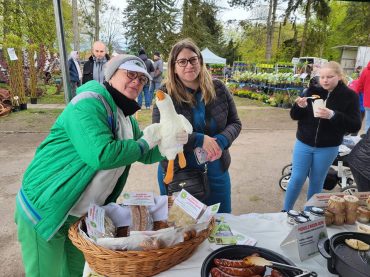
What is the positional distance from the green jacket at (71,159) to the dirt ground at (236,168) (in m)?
1.34

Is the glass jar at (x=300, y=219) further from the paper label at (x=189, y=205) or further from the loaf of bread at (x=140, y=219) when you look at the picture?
the loaf of bread at (x=140, y=219)

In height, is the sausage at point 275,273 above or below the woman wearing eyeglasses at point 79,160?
below

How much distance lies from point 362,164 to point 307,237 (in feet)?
3.81

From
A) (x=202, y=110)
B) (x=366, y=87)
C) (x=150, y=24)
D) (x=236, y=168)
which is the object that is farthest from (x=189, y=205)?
(x=150, y=24)

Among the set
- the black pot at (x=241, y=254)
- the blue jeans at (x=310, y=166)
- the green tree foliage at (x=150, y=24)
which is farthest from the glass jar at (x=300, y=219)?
the green tree foliage at (x=150, y=24)

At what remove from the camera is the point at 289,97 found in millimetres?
10344

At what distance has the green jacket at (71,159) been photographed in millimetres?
1196

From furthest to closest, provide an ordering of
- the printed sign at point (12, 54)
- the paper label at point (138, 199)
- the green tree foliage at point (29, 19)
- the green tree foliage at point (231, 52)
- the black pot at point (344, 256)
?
1. the green tree foliage at point (231, 52)
2. the green tree foliage at point (29, 19)
3. the printed sign at point (12, 54)
4. the paper label at point (138, 199)
5. the black pot at point (344, 256)

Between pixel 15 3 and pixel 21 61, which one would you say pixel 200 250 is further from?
pixel 15 3

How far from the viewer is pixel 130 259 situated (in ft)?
3.36

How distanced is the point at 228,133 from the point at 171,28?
2841 centimetres

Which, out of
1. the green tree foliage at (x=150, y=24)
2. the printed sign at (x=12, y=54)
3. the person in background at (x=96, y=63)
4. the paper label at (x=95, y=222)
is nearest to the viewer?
the paper label at (x=95, y=222)

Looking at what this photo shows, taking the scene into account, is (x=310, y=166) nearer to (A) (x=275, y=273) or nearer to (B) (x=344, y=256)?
(B) (x=344, y=256)

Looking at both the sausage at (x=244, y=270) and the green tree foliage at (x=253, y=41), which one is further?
the green tree foliage at (x=253, y=41)
